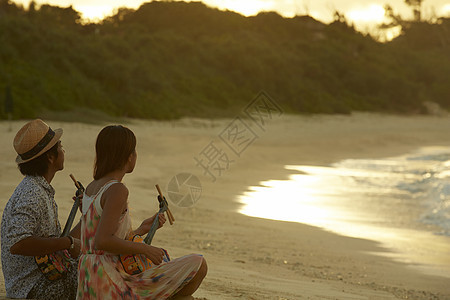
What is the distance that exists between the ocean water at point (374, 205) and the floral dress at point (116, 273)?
406cm

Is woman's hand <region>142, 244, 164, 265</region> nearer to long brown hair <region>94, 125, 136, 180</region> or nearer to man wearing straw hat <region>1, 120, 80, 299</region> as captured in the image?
long brown hair <region>94, 125, 136, 180</region>

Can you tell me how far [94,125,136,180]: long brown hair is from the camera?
10.3 feet

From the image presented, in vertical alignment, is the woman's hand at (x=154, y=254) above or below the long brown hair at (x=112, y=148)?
below

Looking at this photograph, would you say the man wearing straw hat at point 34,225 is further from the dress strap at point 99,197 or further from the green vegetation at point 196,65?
the green vegetation at point 196,65

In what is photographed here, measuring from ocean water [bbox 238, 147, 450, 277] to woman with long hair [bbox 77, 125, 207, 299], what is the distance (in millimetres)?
4092

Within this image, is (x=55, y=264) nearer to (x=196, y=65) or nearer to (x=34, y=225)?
(x=34, y=225)

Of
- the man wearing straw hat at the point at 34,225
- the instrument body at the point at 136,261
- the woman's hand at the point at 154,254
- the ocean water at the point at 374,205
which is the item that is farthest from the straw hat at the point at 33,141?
the ocean water at the point at 374,205

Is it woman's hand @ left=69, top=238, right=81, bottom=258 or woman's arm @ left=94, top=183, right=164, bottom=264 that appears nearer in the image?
woman's arm @ left=94, top=183, right=164, bottom=264

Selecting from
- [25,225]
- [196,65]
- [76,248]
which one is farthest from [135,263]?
[196,65]

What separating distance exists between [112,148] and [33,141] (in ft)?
1.76

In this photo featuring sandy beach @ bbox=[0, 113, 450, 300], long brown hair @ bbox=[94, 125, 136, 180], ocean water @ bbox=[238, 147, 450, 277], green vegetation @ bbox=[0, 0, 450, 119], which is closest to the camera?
long brown hair @ bbox=[94, 125, 136, 180]

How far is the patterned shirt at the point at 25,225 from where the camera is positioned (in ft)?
11.1

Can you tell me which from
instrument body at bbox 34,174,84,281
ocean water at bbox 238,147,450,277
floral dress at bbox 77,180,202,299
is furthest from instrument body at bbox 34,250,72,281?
ocean water at bbox 238,147,450,277

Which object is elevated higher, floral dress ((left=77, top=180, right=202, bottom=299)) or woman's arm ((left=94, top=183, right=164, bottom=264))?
woman's arm ((left=94, top=183, right=164, bottom=264))
